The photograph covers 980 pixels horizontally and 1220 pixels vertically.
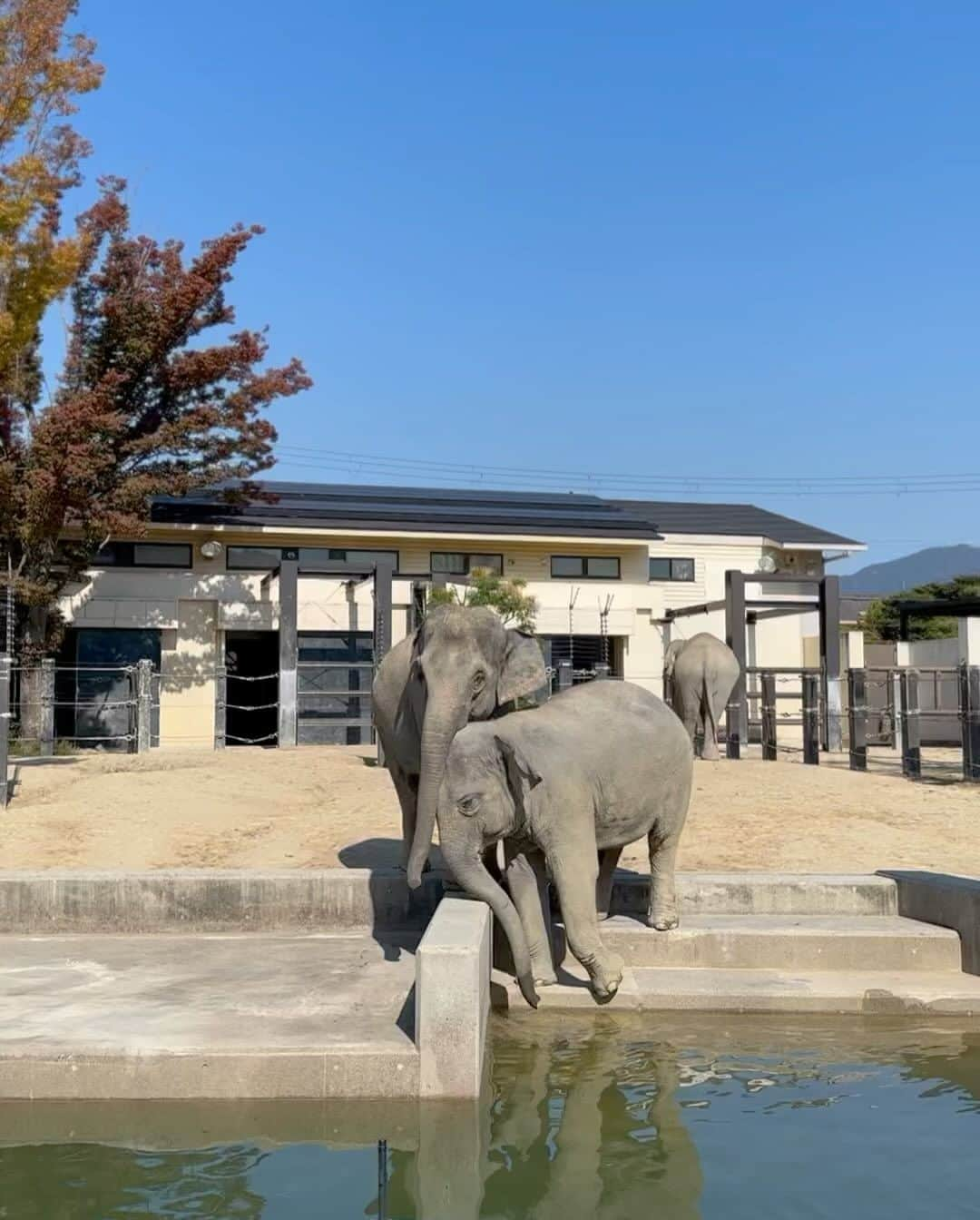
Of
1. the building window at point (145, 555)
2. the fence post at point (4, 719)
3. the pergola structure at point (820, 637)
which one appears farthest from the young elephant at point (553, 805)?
the building window at point (145, 555)

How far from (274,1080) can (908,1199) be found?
8.53 feet

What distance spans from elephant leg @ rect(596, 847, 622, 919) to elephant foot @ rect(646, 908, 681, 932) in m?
0.45

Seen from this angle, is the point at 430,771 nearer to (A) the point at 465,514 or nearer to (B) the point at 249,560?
(B) the point at 249,560

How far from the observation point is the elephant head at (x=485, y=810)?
21.3ft

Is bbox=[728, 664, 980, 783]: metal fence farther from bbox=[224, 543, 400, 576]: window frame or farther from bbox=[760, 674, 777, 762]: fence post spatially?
bbox=[224, 543, 400, 576]: window frame

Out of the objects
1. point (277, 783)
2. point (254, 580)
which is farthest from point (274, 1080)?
point (254, 580)

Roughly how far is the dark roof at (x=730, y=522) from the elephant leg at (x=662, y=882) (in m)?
26.7

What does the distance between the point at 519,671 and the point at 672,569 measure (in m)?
26.6

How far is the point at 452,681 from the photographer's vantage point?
7.07 metres

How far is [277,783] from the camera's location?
15133 mm

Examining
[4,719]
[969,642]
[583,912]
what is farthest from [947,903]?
[969,642]

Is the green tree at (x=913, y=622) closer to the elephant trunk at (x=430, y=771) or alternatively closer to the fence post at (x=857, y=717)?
the fence post at (x=857, y=717)

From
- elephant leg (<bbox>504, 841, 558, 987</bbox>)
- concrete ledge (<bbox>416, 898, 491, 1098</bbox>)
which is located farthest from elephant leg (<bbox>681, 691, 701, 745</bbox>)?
concrete ledge (<bbox>416, 898, 491, 1098</bbox>)

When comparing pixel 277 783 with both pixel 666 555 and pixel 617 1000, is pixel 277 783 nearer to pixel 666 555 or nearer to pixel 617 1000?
pixel 617 1000
